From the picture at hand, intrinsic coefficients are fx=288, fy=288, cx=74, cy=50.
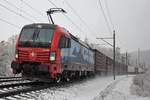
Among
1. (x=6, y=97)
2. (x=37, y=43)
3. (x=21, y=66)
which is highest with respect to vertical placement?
(x=37, y=43)

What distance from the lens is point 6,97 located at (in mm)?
9898

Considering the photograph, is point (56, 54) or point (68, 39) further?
point (68, 39)

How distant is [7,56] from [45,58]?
130ft

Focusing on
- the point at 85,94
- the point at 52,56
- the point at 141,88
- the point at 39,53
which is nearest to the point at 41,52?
the point at 39,53

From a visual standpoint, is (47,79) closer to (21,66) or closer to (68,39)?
(21,66)

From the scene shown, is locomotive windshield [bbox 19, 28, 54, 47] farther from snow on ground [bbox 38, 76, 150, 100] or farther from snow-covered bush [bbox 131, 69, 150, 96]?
snow-covered bush [bbox 131, 69, 150, 96]

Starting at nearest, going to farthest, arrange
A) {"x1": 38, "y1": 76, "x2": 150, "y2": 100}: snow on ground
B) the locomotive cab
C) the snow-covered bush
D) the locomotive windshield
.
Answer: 1. {"x1": 38, "y1": 76, "x2": 150, "y2": 100}: snow on ground
2. the locomotive cab
3. the snow-covered bush
4. the locomotive windshield

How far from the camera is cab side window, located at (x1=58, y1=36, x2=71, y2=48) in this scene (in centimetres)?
1558

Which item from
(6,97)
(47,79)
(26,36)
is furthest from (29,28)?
(6,97)

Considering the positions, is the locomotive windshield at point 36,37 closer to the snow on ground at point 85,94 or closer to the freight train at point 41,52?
the freight train at point 41,52

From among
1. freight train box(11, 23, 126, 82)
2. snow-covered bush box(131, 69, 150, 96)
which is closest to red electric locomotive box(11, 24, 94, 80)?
freight train box(11, 23, 126, 82)

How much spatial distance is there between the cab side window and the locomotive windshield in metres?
0.67

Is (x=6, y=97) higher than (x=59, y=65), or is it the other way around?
(x=59, y=65)

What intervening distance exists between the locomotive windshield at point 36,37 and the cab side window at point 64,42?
2.18 feet
